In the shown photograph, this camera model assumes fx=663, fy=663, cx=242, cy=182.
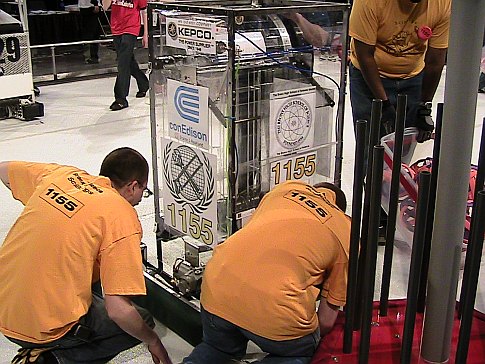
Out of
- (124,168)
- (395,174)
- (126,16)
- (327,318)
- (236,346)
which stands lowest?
(236,346)

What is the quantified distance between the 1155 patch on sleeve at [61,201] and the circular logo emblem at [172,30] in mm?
860

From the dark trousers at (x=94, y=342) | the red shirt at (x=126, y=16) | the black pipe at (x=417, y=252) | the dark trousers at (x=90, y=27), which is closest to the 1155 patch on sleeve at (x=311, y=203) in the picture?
the black pipe at (x=417, y=252)

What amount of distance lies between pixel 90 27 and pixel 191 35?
744 centimetres

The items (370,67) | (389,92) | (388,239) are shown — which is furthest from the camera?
(389,92)

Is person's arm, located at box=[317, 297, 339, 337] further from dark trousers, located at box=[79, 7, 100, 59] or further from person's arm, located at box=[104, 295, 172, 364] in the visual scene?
dark trousers, located at box=[79, 7, 100, 59]

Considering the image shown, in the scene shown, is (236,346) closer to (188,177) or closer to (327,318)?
(327,318)

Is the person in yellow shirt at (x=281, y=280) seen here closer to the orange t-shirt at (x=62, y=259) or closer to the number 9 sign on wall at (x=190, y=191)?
the orange t-shirt at (x=62, y=259)

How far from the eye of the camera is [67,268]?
2.00 m

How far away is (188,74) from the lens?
2572 mm

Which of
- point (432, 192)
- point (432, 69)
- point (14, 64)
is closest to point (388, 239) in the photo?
point (432, 192)

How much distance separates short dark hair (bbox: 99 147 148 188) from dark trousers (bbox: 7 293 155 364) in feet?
1.38

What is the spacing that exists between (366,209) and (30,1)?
9.06m

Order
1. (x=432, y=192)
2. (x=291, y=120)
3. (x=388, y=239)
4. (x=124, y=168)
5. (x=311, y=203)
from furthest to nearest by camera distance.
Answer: (x=291, y=120) → (x=124, y=168) → (x=311, y=203) → (x=388, y=239) → (x=432, y=192)

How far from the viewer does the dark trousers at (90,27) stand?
30.4 ft
